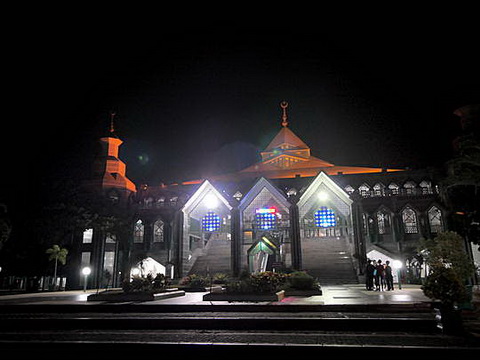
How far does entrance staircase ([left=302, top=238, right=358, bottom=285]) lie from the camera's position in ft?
90.6

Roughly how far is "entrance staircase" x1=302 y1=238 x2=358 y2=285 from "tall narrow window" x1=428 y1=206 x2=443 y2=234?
8197 millimetres

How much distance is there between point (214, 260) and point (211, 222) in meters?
5.21

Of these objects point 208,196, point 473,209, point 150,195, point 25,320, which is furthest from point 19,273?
point 473,209

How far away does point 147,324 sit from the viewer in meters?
9.76

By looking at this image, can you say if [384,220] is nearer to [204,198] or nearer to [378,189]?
[378,189]

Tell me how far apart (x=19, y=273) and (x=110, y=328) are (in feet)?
88.5

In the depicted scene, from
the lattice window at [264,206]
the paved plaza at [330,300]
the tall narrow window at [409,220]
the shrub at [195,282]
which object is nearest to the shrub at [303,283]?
the paved plaza at [330,300]

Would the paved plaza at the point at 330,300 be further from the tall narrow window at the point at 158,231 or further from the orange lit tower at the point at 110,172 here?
the orange lit tower at the point at 110,172

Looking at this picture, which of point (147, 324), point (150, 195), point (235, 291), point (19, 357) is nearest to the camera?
point (19, 357)

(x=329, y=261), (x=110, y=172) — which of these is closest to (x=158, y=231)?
(x=110, y=172)

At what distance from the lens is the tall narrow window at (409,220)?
109ft

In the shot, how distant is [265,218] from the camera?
120 feet

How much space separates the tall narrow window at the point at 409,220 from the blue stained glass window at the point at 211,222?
62.0ft

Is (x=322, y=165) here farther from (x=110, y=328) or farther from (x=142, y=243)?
(x=110, y=328)
